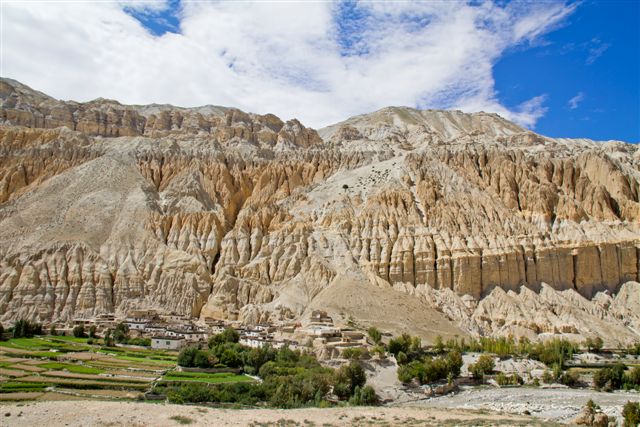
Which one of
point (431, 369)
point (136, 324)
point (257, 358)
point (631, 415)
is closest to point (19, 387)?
point (257, 358)

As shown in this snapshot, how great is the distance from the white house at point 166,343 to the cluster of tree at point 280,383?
4361 mm

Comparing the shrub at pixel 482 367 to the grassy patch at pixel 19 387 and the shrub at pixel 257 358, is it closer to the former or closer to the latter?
the shrub at pixel 257 358

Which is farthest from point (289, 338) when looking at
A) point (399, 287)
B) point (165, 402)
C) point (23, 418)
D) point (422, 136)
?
point (422, 136)

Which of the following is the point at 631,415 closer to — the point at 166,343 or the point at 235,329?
the point at 166,343

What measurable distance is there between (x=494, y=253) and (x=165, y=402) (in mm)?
55864

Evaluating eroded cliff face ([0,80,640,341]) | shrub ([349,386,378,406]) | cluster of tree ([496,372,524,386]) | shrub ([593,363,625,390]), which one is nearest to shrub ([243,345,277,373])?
shrub ([349,386,378,406])

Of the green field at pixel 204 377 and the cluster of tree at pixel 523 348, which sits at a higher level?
the cluster of tree at pixel 523 348

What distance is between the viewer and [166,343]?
63219 millimetres

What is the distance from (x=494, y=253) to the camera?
85.9m

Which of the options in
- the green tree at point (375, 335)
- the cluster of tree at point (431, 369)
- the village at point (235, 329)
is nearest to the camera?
the cluster of tree at point (431, 369)

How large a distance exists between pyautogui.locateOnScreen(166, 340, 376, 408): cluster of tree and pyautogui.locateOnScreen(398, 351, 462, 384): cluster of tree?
194 inches

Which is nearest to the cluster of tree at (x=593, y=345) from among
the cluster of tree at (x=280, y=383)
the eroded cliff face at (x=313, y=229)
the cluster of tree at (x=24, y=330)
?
the eroded cliff face at (x=313, y=229)

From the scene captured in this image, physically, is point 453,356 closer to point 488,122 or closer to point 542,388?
point 542,388

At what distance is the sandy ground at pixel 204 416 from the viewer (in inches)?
1292
